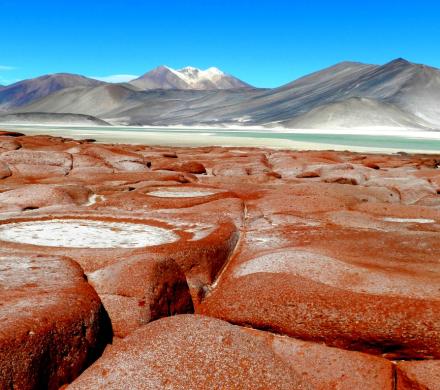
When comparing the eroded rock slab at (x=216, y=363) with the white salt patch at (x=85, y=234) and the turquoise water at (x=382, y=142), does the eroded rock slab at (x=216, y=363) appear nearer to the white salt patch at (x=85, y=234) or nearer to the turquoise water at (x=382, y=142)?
the white salt patch at (x=85, y=234)

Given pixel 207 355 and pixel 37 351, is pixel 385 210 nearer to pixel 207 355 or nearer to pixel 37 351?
pixel 207 355

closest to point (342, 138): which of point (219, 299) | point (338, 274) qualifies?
point (338, 274)

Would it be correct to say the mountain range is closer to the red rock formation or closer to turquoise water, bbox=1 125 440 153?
turquoise water, bbox=1 125 440 153

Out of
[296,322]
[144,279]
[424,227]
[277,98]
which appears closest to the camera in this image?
[296,322]

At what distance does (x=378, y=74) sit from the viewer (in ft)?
452

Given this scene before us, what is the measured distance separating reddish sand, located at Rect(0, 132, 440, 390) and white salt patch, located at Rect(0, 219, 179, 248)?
0.08 feet

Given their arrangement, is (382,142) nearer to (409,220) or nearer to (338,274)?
(409,220)

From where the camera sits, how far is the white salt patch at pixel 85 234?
6168 mm

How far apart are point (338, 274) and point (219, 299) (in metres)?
1.04

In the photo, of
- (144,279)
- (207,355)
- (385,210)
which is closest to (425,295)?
(207,355)

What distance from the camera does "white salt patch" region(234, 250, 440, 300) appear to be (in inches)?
173

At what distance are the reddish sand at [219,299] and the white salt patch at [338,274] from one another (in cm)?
2

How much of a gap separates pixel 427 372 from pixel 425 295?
70 centimetres

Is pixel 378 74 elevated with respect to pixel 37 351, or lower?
elevated
